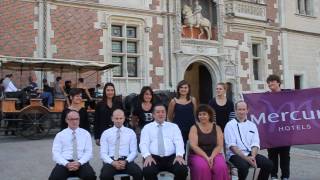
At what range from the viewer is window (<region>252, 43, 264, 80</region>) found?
73.0 ft

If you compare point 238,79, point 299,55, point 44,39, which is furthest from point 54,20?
point 299,55

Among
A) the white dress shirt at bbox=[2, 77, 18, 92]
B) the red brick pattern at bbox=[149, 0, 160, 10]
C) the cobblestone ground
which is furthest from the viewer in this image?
the red brick pattern at bbox=[149, 0, 160, 10]

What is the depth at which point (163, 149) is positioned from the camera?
6402mm

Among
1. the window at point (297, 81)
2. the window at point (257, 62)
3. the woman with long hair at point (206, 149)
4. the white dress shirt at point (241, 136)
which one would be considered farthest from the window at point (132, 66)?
the woman with long hair at point (206, 149)

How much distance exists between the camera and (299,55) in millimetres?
23609

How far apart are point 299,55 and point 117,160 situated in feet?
62.4

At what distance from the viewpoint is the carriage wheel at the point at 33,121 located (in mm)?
12875

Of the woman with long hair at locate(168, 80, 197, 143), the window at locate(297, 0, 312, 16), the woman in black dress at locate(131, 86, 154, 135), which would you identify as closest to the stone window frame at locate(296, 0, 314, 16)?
the window at locate(297, 0, 312, 16)

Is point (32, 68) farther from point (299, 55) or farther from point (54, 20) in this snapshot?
point (299, 55)

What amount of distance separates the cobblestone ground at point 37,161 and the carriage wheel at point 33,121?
24.3 inches

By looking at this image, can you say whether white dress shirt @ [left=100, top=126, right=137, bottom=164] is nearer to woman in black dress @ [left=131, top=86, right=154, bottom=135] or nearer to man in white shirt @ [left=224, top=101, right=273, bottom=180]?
woman in black dress @ [left=131, top=86, right=154, bottom=135]

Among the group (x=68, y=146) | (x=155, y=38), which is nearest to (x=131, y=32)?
(x=155, y=38)

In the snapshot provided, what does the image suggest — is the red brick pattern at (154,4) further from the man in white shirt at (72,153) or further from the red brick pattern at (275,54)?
the man in white shirt at (72,153)

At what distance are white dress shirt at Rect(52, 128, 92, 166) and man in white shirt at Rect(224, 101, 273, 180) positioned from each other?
198cm
